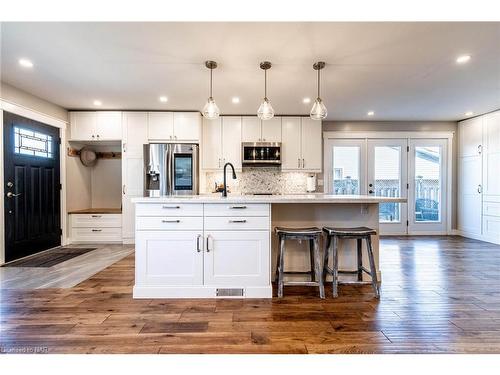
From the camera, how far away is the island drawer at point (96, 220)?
4773 mm

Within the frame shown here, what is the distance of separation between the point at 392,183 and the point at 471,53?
3283mm

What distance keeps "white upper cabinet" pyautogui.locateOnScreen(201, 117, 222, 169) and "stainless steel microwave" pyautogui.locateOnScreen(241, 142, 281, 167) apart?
47 centimetres

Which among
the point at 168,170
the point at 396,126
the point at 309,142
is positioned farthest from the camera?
the point at 396,126

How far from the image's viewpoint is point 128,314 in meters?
2.18

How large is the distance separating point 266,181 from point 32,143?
3886 mm

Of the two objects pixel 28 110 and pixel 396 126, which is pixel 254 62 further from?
pixel 396 126

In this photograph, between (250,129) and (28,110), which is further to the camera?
(250,129)

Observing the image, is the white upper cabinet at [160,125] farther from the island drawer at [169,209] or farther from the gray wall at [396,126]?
the gray wall at [396,126]

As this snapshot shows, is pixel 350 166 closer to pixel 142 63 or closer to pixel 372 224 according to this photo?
pixel 372 224

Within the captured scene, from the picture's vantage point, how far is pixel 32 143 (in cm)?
400

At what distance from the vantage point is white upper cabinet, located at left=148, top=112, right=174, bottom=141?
4.78 m

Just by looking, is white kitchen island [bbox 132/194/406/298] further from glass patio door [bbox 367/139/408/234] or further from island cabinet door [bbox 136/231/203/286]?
glass patio door [bbox 367/139/408/234]

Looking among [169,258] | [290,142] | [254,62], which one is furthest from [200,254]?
[290,142]
